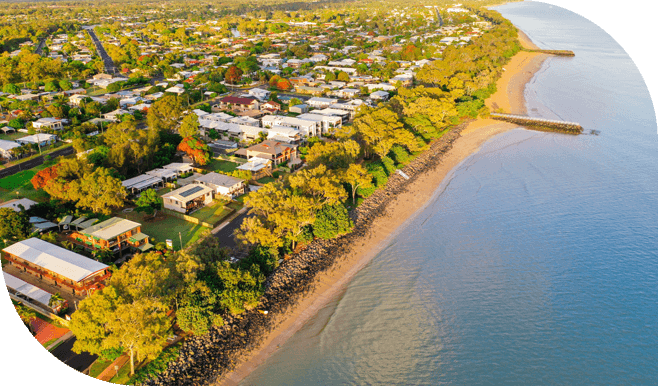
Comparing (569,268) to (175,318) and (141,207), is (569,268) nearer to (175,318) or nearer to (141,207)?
(175,318)

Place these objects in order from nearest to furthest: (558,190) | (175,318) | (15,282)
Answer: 1. (175,318)
2. (15,282)
3. (558,190)

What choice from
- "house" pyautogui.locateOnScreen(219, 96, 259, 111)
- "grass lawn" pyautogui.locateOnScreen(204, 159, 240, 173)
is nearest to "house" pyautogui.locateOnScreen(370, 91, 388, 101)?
"house" pyautogui.locateOnScreen(219, 96, 259, 111)

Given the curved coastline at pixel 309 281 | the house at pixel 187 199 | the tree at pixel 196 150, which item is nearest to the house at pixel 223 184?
the house at pixel 187 199

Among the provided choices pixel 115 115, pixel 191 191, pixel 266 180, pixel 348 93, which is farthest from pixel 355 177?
pixel 348 93

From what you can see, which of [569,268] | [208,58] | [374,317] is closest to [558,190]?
[569,268]

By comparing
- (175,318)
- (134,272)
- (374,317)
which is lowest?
(374,317)

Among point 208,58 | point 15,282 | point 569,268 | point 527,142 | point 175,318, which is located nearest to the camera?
point 175,318

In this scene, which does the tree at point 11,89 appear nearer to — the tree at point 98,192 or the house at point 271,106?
the house at point 271,106

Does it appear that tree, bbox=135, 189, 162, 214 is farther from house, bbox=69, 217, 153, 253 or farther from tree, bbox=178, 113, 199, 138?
tree, bbox=178, 113, 199, 138
